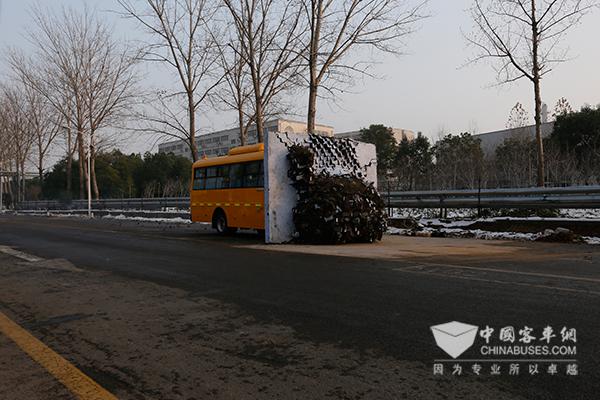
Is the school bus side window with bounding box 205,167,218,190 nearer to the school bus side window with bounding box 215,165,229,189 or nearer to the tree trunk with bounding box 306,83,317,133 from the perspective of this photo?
the school bus side window with bounding box 215,165,229,189

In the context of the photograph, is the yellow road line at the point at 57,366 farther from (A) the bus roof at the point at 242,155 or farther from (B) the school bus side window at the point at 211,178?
(B) the school bus side window at the point at 211,178

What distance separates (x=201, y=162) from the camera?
58.0 feet

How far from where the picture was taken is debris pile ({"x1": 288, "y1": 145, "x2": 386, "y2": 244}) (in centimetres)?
1268

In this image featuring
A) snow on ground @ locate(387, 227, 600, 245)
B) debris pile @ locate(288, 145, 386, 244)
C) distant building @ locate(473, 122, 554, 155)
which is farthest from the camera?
distant building @ locate(473, 122, 554, 155)

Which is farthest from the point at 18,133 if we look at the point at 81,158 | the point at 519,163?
the point at 519,163

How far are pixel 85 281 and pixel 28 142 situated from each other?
53.8 m

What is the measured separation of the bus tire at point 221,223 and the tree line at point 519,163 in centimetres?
1343

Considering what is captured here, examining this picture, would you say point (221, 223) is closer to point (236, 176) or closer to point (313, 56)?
point (236, 176)

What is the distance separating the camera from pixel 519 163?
33906 millimetres

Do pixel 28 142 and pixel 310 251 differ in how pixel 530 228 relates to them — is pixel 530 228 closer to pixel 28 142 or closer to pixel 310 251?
pixel 310 251

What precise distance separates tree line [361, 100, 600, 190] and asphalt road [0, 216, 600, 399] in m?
19.0

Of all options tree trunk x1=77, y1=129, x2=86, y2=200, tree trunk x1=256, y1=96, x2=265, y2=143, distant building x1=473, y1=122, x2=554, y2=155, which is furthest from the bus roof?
distant building x1=473, y1=122, x2=554, y2=155

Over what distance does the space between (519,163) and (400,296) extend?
104 feet

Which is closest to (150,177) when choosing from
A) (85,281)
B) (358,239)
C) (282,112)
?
(282,112)
